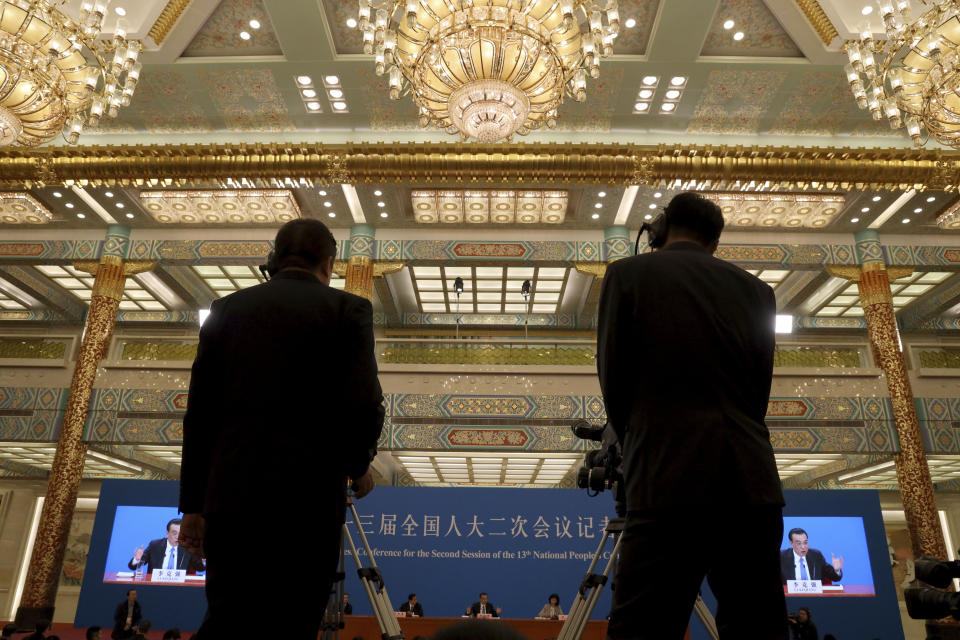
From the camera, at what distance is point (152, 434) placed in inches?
429

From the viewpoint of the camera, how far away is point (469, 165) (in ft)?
23.8

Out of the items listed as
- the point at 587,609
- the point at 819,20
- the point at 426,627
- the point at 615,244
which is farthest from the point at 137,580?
the point at 819,20

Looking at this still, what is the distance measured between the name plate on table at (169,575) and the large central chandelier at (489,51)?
26.0 feet

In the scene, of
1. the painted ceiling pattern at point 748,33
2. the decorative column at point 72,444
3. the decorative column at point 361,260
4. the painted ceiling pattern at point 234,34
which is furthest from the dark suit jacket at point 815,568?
the decorative column at point 72,444

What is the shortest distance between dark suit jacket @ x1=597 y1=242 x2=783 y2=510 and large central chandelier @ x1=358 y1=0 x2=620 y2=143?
4.14 meters

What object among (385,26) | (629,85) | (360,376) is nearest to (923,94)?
(629,85)

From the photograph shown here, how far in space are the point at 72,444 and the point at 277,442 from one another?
A: 11.2m

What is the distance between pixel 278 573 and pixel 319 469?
0.20 m

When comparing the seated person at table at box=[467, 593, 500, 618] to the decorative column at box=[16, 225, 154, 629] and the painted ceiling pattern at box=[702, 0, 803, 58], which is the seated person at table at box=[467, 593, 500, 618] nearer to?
the decorative column at box=[16, 225, 154, 629]

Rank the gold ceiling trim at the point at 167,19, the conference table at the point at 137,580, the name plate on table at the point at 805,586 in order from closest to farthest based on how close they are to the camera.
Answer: the gold ceiling trim at the point at 167,19 → the name plate on table at the point at 805,586 → the conference table at the point at 137,580

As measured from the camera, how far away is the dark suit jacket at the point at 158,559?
371 inches

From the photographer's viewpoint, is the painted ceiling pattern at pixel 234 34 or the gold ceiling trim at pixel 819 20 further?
the painted ceiling pattern at pixel 234 34

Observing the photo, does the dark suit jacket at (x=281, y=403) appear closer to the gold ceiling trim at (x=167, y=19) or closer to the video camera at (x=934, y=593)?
the video camera at (x=934, y=593)

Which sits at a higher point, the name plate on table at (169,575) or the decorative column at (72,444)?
the decorative column at (72,444)
